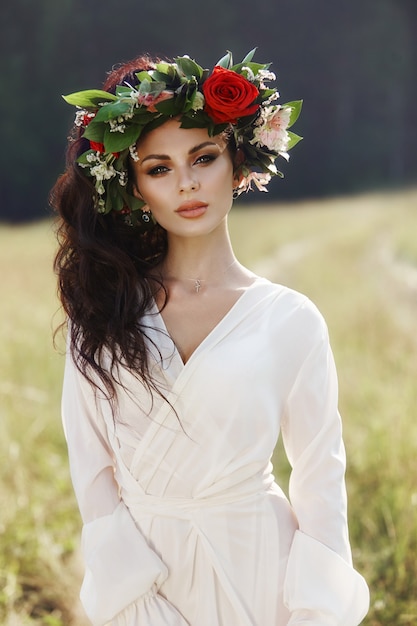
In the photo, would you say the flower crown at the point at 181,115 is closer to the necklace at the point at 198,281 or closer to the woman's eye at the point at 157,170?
the woman's eye at the point at 157,170

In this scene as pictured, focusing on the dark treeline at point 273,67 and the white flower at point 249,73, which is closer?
the white flower at point 249,73

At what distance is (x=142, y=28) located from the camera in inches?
1023

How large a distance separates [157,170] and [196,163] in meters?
0.09

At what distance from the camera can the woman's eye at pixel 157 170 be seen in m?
2.12

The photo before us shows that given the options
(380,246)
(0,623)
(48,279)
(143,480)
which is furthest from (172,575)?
(380,246)

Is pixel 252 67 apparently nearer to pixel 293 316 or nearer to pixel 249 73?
pixel 249 73

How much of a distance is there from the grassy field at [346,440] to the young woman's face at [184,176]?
43 centimetres

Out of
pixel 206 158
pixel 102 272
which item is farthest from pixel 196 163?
pixel 102 272

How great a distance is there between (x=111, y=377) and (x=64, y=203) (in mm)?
498

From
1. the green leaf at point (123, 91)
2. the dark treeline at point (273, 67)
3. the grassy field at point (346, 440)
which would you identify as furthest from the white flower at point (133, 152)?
the dark treeline at point (273, 67)

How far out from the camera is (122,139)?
2082 millimetres

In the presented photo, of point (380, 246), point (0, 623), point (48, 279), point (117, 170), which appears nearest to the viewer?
point (117, 170)

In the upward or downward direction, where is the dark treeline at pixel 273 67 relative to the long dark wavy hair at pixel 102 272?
upward

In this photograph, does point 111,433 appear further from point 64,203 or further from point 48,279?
point 48,279
